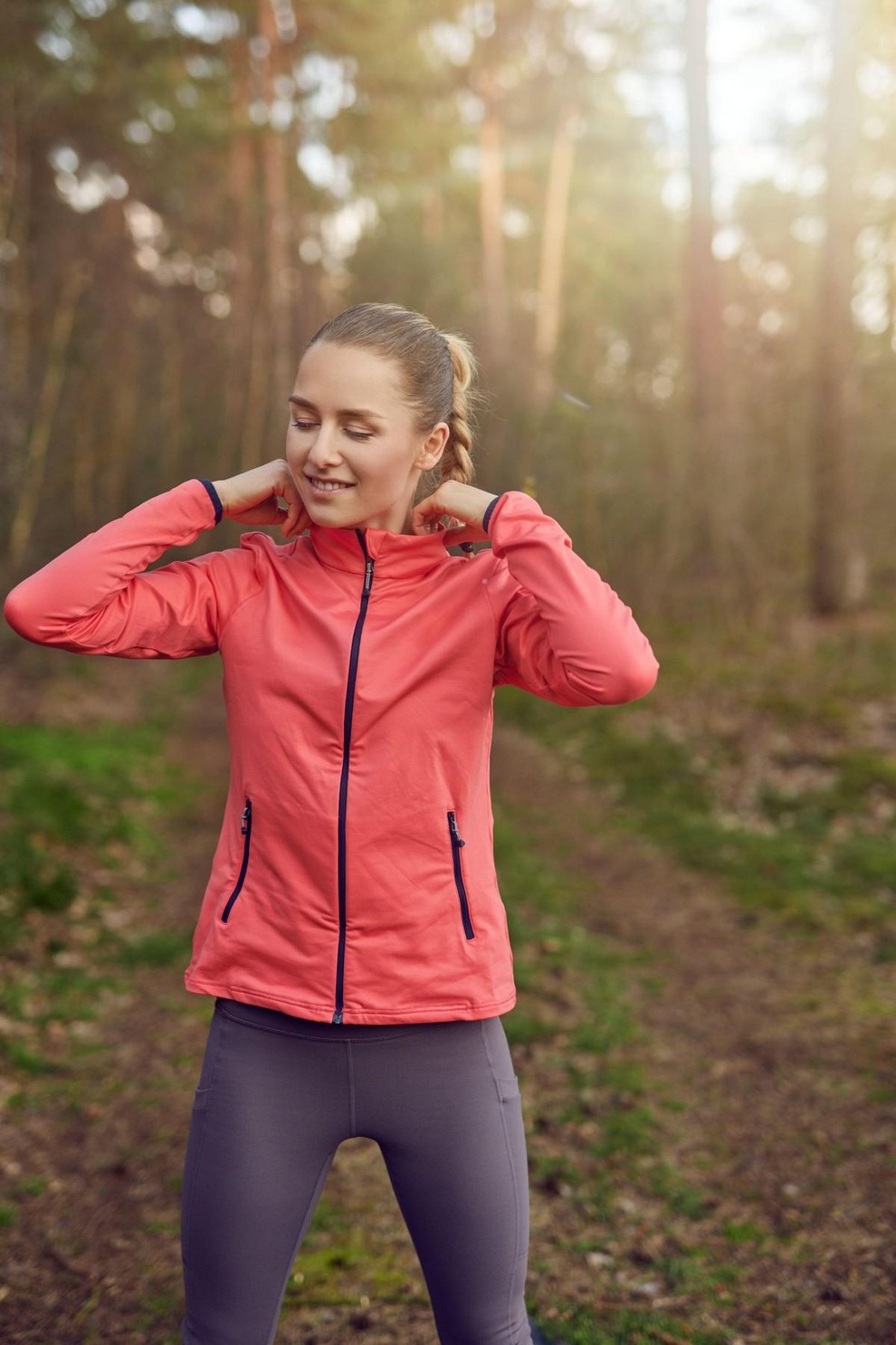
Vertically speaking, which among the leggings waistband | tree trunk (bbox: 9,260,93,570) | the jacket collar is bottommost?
the leggings waistband

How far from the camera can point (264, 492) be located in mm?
2174

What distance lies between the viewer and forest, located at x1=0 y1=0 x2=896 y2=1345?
3.70 meters

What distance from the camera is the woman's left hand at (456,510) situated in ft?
7.07

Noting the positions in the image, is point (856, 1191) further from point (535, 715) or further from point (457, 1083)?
point (535, 715)

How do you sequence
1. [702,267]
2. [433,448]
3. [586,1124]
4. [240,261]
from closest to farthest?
[433,448] → [586,1124] → [702,267] → [240,261]

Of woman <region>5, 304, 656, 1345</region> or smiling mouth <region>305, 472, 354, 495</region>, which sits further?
smiling mouth <region>305, 472, 354, 495</region>

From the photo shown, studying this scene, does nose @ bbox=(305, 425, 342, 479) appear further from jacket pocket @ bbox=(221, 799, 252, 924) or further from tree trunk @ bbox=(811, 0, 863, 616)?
tree trunk @ bbox=(811, 0, 863, 616)

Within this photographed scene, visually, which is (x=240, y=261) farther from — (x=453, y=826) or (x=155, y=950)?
(x=453, y=826)

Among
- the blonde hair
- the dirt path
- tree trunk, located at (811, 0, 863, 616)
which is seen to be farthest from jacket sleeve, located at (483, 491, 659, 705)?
tree trunk, located at (811, 0, 863, 616)

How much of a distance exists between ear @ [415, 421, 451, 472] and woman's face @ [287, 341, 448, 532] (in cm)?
9

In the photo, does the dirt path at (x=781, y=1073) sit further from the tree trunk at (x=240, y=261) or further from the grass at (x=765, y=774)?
the tree trunk at (x=240, y=261)

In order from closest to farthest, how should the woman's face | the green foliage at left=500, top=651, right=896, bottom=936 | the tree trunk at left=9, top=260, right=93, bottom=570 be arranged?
the woman's face < the green foliage at left=500, top=651, right=896, bottom=936 < the tree trunk at left=9, top=260, right=93, bottom=570

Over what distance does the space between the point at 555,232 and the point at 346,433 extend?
25462 millimetres

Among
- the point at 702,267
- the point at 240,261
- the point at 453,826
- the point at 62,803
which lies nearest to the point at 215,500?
the point at 453,826
